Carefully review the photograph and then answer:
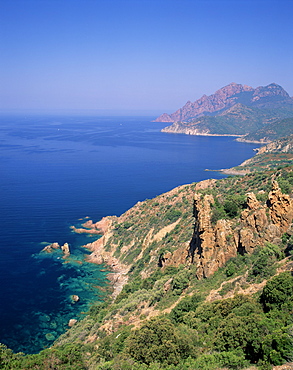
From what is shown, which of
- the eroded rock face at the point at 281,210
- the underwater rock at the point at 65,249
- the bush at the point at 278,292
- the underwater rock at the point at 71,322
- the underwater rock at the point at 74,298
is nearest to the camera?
the bush at the point at 278,292

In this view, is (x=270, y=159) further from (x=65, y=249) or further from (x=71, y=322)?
(x=71, y=322)

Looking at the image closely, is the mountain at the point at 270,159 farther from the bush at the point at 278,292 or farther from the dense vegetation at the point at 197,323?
the bush at the point at 278,292

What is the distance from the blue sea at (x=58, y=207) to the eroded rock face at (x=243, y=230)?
21713 millimetres

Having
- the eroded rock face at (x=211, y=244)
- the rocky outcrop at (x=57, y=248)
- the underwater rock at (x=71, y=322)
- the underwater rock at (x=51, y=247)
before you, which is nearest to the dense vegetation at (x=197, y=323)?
the eroded rock face at (x=211, y=244)

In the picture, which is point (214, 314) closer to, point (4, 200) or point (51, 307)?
point (51, 307)

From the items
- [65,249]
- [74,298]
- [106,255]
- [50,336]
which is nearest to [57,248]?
[65,249]

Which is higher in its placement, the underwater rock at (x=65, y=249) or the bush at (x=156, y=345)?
the bush at (x=156, y=345)

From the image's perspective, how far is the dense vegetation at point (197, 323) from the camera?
17.1 m

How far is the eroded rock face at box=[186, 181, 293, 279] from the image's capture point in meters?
29.0

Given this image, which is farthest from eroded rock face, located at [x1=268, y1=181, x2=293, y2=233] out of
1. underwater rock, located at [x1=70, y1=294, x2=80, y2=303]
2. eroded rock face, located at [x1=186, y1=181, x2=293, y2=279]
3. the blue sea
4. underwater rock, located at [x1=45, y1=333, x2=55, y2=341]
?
underwater rock, located at [x1=70, y1=294, x2=80, y2=303]

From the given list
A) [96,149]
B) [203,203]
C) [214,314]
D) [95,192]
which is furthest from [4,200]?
[96,149]

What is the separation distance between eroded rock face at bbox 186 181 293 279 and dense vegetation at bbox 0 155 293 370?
804mm

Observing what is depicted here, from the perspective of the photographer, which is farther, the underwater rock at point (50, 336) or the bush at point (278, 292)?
the underwater rock at point (50, 336)

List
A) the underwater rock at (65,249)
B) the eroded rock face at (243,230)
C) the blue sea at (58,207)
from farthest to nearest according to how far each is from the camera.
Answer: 1. the underwater rock at (65,249)
2. the blue sea at (58,207)
3. the eroded rock face at (243,230)
